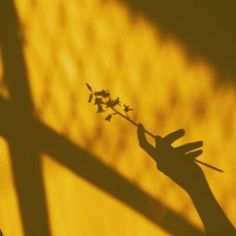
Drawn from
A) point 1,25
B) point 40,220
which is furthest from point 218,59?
point 40,220

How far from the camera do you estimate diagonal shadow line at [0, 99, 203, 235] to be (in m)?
1.09

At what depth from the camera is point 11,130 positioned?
121 cm

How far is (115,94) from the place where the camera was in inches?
41.9

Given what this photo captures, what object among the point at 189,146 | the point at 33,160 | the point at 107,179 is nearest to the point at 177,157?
the point at 189,146

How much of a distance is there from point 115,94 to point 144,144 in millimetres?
141

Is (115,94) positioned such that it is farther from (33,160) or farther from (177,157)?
(33,160)

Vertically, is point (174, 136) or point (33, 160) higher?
point (174, 136)

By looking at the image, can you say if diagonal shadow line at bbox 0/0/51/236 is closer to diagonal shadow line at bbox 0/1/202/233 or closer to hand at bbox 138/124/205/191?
diagonal shadow line at bbox 0/1/202/233

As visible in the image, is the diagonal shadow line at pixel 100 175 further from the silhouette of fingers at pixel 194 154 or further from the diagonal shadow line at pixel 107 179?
the silhouette of fingers at pixel 194 154

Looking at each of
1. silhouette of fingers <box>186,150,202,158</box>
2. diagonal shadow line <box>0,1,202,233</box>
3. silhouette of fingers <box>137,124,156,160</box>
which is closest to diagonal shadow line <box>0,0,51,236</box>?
diagonal shadow line <box>0,1,202,233</box>

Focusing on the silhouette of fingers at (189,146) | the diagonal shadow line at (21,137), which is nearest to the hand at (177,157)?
the silhouette of fingers at (189,146)

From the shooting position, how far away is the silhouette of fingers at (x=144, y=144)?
3.49 feet

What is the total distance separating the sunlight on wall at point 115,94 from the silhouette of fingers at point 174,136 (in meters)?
0.01

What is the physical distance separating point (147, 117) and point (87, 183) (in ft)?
0.85
